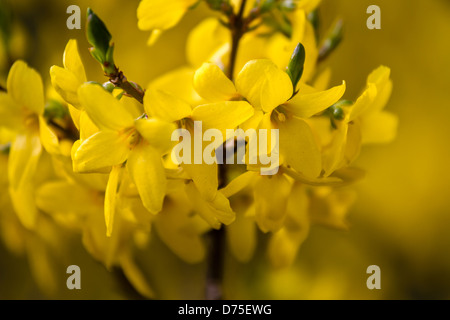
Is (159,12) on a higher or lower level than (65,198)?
higher

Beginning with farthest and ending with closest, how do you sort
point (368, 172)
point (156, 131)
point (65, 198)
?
1. point (368, 172)
2. point (65, 198)
3. point (156, 131)

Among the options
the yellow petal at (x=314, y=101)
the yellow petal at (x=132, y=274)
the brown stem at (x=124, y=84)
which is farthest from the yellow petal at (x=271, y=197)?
the yellow petal at (x=132, y=274)

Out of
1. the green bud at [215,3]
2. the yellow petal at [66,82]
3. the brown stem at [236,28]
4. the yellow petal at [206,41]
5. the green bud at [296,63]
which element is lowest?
the yellow petal at [66,82]

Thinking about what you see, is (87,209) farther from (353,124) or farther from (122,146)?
(353,124)

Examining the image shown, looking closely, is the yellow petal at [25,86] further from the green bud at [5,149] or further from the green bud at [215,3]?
the green bud at [215,3]

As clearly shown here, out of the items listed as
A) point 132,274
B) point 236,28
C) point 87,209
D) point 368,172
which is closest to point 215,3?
point 236,28

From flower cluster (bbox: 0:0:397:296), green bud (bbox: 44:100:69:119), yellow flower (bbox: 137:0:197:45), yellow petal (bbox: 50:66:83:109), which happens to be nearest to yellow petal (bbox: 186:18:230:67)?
flower cluster (bbox: 0:0:397:296)
